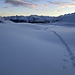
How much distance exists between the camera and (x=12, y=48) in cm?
611

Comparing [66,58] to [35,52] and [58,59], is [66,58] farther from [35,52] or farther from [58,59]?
[35,52]

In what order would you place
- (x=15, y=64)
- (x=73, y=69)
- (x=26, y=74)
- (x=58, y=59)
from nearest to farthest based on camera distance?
1. (x=26, y=74)
2. (x=15, y=64)
3. (x=73, y=69)
4. (x=58, y=59)

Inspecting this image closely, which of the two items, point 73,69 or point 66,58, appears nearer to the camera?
point 73,69

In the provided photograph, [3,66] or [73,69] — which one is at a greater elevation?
[3,66]

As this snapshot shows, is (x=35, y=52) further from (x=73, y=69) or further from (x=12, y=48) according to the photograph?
(x=73, y=69)

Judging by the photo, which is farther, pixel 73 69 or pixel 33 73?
pixel 73 69

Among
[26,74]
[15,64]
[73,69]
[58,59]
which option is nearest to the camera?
[26,74]

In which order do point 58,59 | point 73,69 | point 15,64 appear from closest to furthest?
point 15,64, point 73,69, point 58,59

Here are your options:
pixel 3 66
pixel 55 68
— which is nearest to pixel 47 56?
pixel 55 68

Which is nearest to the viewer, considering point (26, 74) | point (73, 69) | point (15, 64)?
point (26, 74)

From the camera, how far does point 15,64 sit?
15.8 ft

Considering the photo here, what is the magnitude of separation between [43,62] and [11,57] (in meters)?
0.93

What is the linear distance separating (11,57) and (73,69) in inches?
68.2

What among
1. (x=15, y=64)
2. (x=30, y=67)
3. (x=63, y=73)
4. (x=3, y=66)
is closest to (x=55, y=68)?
(x=63, y=73)
